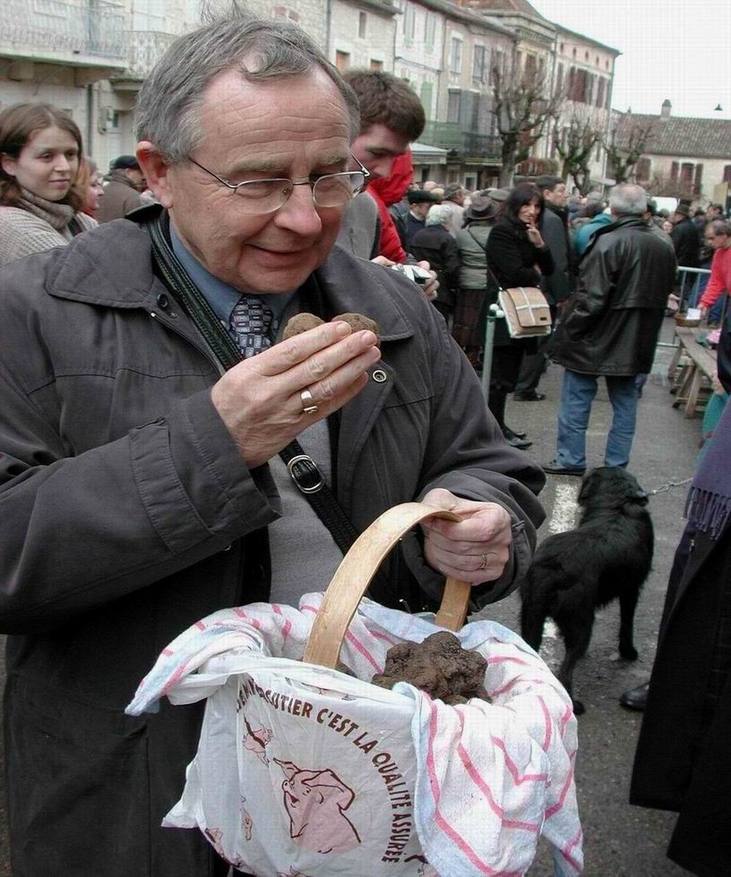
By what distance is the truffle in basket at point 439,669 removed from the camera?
47.4 inches

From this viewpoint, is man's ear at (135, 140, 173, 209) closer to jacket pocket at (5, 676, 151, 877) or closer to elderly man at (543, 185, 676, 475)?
jacket pocket at (5, 676, 151, 877)

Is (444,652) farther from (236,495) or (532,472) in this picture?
(532,472)

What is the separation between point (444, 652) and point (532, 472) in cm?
57

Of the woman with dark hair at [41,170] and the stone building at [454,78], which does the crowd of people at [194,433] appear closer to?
the woman with dark hair at [41,170]

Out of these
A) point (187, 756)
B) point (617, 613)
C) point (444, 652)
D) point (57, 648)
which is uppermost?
point (444, 652)

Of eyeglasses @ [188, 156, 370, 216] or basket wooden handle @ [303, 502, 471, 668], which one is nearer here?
basket wooden handle @ [303, 502, 471, 668]

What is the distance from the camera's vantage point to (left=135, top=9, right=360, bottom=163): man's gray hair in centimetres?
133

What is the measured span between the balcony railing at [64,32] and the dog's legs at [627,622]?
18506 millimetres

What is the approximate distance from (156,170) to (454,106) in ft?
146

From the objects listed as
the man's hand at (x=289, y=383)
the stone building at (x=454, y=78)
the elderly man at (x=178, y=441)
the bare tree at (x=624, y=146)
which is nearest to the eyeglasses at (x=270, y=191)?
the elderly man at (x=178, y=441)

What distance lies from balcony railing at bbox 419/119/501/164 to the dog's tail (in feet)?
123

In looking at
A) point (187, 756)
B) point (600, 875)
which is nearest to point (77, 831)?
point (187, 756)

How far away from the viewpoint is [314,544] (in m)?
1.50

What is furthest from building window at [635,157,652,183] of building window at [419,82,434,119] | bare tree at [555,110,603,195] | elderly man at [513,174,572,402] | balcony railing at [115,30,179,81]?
elderly man at [513,174,572,402]
